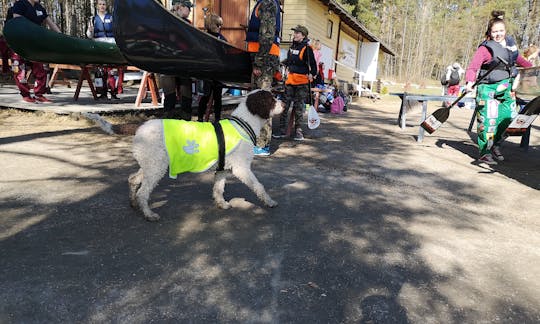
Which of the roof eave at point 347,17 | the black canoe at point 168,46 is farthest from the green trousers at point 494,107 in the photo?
the roof eave at point 347,17

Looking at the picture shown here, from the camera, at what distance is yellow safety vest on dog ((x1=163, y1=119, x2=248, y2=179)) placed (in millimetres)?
3273

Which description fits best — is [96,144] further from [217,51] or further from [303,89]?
[303,89]

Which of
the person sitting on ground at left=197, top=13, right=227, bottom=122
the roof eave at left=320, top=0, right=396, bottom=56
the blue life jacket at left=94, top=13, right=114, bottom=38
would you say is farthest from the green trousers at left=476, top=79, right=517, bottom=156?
the roof eave at left=320, top=0, right=396, bottom=56

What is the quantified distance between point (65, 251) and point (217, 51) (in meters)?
4.44

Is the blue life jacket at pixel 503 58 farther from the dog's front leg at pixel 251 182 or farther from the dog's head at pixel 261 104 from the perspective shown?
the dog's front leg at pixel 251 182

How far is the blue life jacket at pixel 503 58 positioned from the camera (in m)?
5.80

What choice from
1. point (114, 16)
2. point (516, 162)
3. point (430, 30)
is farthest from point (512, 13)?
point (114, 16)

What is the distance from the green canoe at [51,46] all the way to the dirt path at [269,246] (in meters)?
2.59

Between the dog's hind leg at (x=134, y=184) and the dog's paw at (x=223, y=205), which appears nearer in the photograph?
the dog's hind leg at (x=134, y=184)

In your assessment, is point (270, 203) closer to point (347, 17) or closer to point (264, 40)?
point (264, 40)

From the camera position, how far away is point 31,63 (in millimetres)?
8609

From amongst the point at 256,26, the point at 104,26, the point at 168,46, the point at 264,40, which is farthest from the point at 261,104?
the point at 104,26

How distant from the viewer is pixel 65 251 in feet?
8.98

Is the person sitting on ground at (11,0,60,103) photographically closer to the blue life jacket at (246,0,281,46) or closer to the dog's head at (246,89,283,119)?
the blue life jacket at (246,0,281,46)
